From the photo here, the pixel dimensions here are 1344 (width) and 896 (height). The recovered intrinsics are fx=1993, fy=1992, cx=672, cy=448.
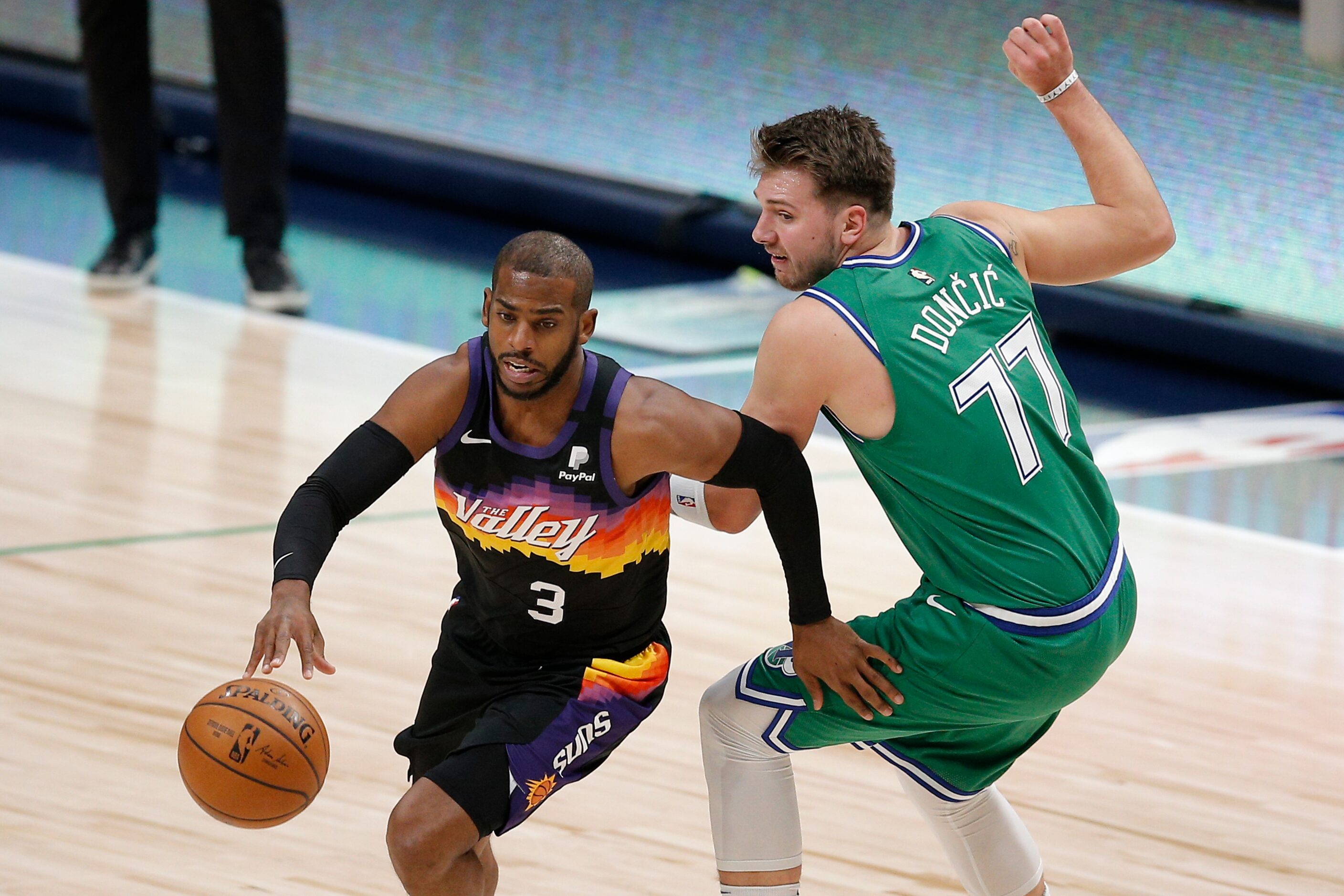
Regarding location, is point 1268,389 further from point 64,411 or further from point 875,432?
point 875,432

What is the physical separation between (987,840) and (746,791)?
426 mm

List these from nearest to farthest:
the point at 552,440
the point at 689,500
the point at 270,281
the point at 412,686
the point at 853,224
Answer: the point at 853,224 → the point at 552,440 → the point at 689,500 → the point at 412,686 → the point at 270,281

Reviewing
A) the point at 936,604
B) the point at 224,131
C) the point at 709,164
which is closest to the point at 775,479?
the point at 936,604

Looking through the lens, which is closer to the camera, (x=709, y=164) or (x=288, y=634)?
(x=288, y=634)

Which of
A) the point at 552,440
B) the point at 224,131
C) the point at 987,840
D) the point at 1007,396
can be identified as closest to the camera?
the point at 1007,396

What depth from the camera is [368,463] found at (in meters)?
3.09

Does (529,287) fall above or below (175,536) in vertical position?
above

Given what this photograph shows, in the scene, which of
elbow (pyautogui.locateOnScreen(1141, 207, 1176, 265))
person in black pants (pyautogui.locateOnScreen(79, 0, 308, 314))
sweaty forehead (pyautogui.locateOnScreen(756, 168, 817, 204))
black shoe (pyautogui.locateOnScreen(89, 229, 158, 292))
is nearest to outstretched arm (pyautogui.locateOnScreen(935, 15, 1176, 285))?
elbow (pyautogui.locateOnScreen(1141, 207, 1176, 265))

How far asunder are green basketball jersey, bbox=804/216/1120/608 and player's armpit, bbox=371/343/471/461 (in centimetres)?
58

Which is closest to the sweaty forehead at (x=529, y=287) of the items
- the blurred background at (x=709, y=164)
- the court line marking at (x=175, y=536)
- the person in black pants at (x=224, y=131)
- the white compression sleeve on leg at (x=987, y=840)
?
the white compression sleeve on leg at (x=987, y=840)

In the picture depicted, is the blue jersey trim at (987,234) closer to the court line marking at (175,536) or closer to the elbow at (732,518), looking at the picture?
the elbow at (732,518)

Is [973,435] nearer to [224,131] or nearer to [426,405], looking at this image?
[426,405]

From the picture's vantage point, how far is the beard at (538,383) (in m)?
3.03

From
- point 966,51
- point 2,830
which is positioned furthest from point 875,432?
point 966,51
